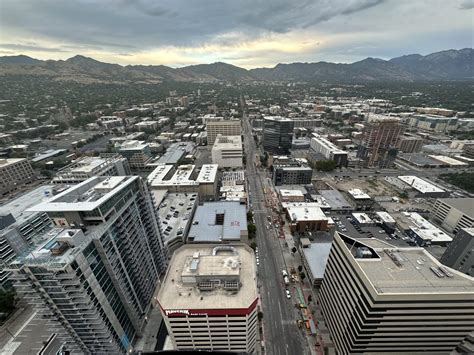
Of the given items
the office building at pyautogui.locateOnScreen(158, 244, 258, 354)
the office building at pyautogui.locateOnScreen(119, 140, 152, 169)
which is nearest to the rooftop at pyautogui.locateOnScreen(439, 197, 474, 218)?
the office building at pyautogui.locateOnScreen(158, 244, 258, 354)

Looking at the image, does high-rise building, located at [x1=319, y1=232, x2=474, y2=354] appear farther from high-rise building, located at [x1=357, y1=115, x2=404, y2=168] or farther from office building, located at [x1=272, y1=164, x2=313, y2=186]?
high-rise building, located at [x1=357, y1=115, x2=404, y2=168]

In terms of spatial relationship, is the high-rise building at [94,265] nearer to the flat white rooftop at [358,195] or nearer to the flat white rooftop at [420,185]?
the flat white rooftop at [358,195]

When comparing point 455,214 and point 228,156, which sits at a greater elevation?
point 228,156

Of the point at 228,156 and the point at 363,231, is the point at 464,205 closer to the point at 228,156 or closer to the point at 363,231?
Result: the point at 363,231

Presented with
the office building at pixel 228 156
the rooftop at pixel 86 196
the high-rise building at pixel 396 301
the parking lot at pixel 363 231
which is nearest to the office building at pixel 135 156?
the office building at pixel 228 156

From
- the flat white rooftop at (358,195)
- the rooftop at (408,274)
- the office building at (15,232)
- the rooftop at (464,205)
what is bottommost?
the flat white rooftop at (358,195)

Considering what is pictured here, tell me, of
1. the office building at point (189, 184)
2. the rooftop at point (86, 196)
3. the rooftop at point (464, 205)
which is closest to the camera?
the rooftop at point (86, 196)

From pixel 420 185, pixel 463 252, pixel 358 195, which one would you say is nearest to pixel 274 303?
pixel 463 252
